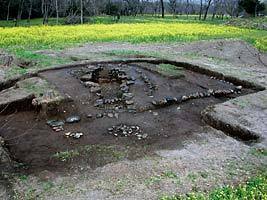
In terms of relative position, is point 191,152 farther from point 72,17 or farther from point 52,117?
point 72,17

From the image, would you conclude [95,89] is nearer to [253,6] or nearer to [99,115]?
[99,115]

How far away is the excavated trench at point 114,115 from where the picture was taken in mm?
9953

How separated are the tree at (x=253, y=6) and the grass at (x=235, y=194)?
2055 inches

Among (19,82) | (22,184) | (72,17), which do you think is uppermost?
(72,17)

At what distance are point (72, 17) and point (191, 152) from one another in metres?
43.4

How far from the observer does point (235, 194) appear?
755 centimetres

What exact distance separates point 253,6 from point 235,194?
5383cm

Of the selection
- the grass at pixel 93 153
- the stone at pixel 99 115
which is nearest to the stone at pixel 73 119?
the stone at pixel 99 115

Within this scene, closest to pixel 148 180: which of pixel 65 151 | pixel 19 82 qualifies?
pixel 65 151

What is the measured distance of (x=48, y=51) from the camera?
2264 centimetres

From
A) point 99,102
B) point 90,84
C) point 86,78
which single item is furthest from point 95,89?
Answer: point 86,78

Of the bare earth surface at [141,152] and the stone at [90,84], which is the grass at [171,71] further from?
the stone at [90,84]

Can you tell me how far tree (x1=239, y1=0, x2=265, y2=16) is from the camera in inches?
2183

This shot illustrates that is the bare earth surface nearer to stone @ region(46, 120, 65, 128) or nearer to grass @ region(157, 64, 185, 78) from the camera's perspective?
stone @ region(46, 120, 65, 128)
